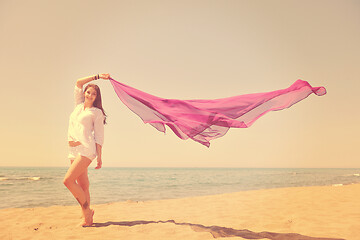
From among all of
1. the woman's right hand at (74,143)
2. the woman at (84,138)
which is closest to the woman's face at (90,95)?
the woman at (84,138)

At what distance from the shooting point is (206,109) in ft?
15.6

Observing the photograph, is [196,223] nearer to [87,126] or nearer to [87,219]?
[87,219]

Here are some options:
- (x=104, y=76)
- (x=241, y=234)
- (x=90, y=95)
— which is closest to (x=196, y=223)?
(x=241, y=234)

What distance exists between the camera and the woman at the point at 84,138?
Answer: 443cm

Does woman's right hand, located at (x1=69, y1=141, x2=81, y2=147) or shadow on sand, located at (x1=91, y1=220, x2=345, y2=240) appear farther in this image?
woman's right hand, located at (x1=69, y1=141, x2=81, y2=147)

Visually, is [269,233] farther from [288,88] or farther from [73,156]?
[73,156]

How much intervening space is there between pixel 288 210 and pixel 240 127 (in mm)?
2773

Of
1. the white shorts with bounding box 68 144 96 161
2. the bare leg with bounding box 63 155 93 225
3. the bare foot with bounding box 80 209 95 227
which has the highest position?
the white shorts with bounding box 68 144 96 161

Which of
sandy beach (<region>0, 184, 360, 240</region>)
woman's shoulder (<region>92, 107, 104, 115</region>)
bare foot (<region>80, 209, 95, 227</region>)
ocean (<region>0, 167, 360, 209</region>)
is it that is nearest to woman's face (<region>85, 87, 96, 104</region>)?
woman's shoulder (<region>92, 107, 104, 115</region>)

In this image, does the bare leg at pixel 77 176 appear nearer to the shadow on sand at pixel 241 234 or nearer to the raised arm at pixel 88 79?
the shadow on sand at pixel 241 234

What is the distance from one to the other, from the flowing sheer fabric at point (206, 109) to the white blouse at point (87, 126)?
1.95 ft

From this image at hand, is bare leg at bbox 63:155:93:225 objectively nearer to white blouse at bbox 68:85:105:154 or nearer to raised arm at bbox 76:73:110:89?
white blouse at bbox 68:85:105:154

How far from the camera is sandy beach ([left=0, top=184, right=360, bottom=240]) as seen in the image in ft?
13.7

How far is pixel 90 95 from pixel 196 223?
2.83m
